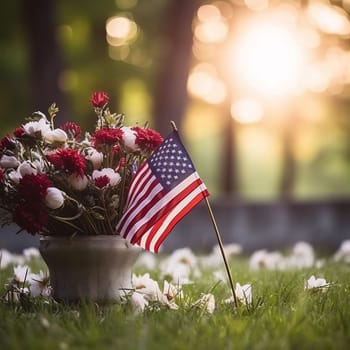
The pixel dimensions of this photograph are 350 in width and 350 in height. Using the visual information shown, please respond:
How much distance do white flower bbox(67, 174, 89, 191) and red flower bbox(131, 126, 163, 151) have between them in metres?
0.36

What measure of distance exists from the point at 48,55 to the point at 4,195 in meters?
9.48

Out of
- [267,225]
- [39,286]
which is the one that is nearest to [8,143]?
[39,286]

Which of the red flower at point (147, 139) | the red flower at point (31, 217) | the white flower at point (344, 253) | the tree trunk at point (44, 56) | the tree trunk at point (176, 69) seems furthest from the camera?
the tree trunk at point (176, 69)

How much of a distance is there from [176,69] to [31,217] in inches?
384

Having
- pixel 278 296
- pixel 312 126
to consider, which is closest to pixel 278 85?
pixel 312 126

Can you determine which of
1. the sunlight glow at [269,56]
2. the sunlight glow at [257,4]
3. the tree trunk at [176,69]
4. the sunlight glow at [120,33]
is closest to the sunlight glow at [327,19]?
the sunlight glow at [269,56]

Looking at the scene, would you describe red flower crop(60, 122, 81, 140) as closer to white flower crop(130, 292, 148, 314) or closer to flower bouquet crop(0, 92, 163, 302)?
flower bouquet crop(0, 92, 163, 302)

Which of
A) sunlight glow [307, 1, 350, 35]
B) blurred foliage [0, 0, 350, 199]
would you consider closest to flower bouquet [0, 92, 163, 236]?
blurred foliage [0, 0, 350, 199]

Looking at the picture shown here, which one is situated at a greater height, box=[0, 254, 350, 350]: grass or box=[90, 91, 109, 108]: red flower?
box=[90, 91, 109, 108]: red flower

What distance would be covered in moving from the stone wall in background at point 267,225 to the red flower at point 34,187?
6.86 metres

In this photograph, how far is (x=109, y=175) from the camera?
378 cm

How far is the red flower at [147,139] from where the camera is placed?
379 centimetres

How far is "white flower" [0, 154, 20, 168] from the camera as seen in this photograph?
388cm

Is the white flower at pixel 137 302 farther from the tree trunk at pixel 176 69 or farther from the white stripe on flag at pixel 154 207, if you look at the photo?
the tree trunk at pixel 176 69
